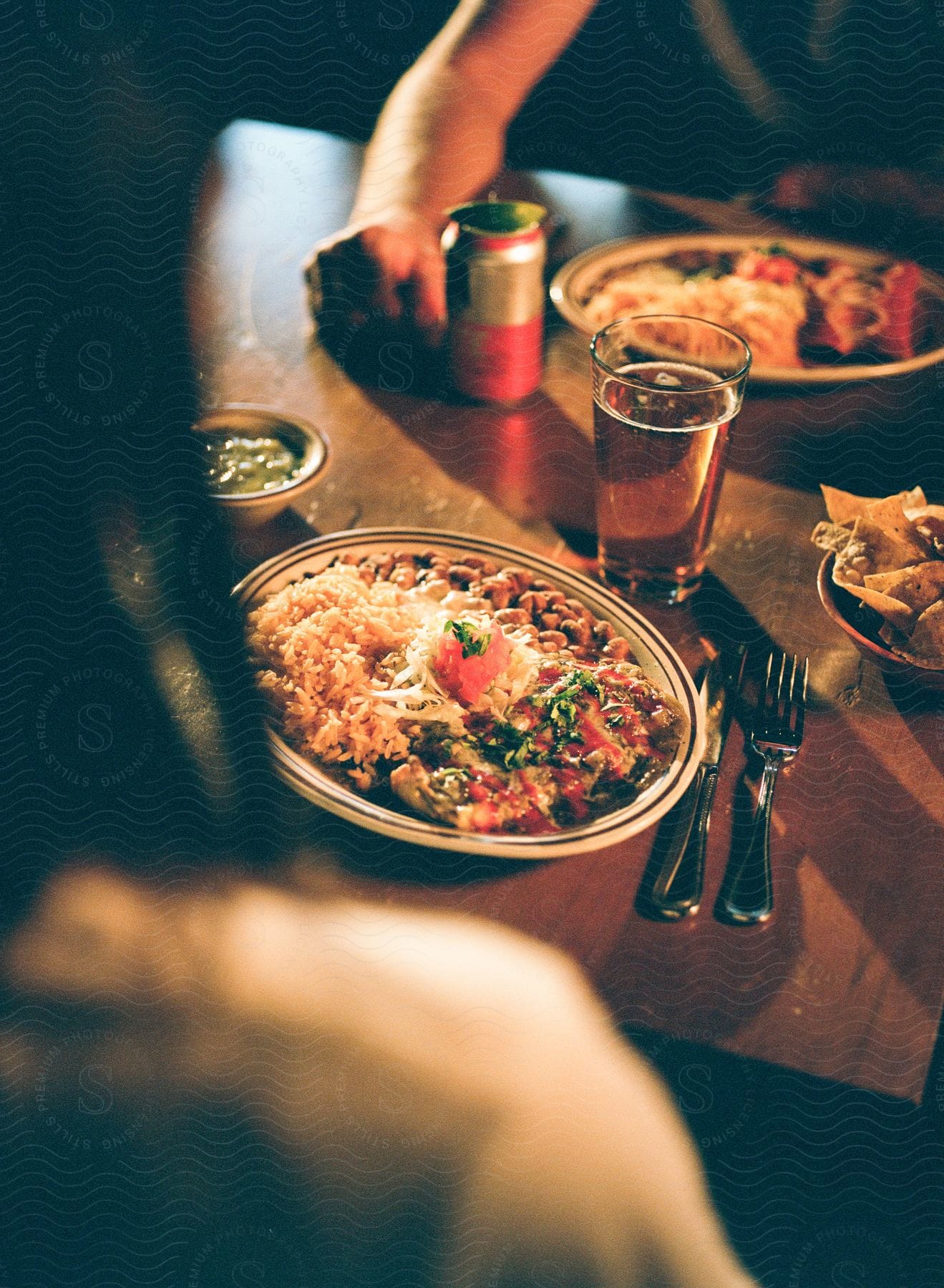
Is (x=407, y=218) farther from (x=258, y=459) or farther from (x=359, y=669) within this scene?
(x=359, y=669)

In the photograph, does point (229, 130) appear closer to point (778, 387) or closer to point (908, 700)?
point (778, 387)

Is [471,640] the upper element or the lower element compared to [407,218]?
lower

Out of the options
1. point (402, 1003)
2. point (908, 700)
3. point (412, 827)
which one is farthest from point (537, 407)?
point (402, 1003)

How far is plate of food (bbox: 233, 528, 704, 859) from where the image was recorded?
0.78 meters

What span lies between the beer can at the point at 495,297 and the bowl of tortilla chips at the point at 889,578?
1.53 ft

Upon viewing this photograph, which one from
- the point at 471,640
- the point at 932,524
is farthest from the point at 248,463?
the point at 932,524

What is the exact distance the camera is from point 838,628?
1.02m

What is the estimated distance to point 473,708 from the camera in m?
0.85

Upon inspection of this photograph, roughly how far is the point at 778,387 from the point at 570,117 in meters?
1.25

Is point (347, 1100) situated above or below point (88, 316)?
→ below

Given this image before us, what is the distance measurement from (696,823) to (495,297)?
29.3 inches

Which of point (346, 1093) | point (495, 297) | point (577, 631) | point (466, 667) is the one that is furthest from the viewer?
point (495, 297)

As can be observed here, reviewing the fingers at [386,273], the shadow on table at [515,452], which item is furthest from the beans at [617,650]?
the fingers at [386,273]

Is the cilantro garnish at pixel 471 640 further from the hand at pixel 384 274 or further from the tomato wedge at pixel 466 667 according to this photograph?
the hand at pixel 384 274
